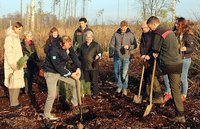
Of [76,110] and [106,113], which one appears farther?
[76,110]

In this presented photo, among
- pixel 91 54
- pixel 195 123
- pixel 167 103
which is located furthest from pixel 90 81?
pixel 195 123

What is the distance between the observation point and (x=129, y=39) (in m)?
9.35

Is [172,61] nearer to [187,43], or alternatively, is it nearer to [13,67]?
[187,43]

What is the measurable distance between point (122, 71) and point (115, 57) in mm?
428

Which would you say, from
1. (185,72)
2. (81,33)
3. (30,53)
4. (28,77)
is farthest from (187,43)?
(28,77)

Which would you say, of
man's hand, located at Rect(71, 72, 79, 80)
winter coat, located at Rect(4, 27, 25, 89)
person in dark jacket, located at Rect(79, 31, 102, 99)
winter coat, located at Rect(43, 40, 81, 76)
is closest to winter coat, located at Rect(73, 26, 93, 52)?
person in dark jacket, located at Rect(79, 31, 102, 99)

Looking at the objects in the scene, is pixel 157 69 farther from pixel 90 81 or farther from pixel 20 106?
pixel 20 106

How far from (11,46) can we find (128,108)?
3.13 metres

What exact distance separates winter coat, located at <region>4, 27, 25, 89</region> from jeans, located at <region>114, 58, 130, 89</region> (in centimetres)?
257

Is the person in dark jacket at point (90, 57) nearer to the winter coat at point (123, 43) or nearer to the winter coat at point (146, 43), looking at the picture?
the winter coat at point (123, 43)

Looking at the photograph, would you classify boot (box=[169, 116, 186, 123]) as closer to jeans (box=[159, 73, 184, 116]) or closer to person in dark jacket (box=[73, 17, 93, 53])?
jeans (box=[159, 73, 184, 116])

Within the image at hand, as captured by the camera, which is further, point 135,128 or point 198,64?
point 198,64

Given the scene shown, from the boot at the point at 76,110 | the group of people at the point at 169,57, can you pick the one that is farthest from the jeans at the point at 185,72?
the boot at the point at 76,110

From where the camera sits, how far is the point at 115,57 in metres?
9.53
